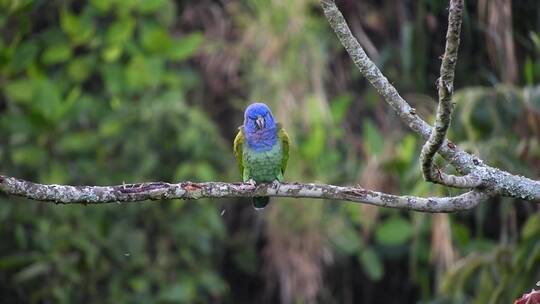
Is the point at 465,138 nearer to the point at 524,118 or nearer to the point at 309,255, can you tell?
the point at 524,118

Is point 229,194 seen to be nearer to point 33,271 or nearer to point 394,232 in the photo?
point 33,271

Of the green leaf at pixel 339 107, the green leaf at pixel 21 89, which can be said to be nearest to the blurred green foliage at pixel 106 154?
the green leaf at pixel 21 89

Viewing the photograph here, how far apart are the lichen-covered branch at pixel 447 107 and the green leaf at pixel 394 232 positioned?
10.9 feet

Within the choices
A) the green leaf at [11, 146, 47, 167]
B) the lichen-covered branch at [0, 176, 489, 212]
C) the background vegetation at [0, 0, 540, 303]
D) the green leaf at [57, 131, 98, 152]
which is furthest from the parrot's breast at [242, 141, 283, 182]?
the green leaf at [11, 146, 47, 167]

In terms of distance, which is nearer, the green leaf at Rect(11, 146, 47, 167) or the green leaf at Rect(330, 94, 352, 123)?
the green leaf at Rect(11, 146, 47, 167)

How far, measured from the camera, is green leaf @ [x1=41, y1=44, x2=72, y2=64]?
5.98 meters

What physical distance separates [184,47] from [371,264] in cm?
182

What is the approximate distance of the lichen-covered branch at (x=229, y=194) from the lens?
2820 millimetres

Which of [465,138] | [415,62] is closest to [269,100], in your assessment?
[415,62]

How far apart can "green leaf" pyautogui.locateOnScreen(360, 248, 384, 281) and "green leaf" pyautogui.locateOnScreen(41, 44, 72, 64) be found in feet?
7.37

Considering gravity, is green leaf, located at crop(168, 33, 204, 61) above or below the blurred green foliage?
above

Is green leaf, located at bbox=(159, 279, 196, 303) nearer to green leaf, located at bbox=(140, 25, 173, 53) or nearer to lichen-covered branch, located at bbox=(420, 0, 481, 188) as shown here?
green leaf, located at bbox=(140, 25, 173, 53)

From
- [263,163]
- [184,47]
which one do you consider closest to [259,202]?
[263,163]

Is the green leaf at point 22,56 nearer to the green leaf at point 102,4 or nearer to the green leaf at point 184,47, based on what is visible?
the green leaf at point 102,4
